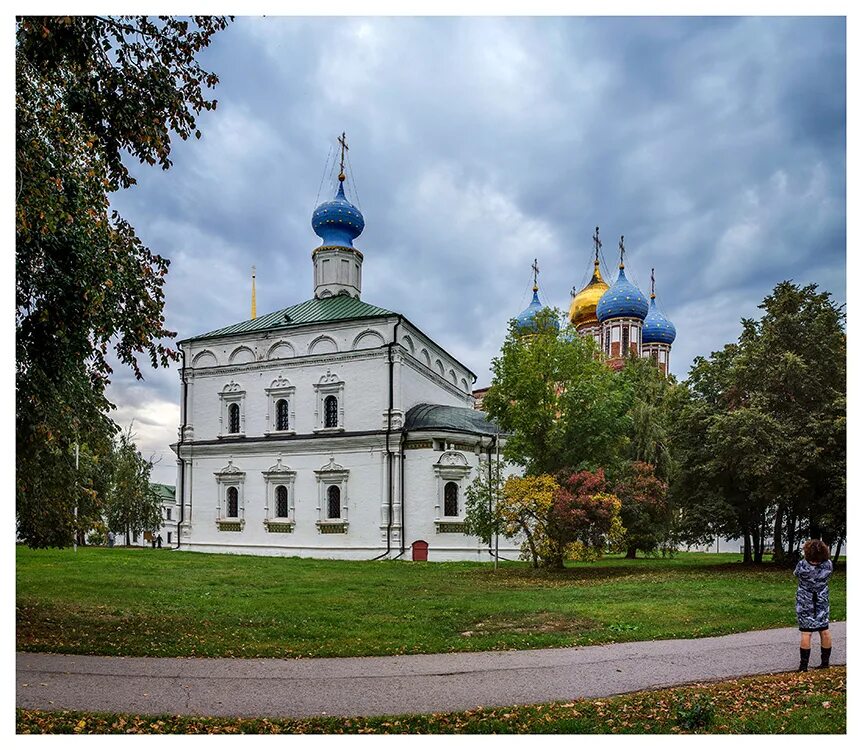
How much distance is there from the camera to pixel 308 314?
1198 inches

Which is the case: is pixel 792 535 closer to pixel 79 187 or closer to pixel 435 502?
pixel 435 502

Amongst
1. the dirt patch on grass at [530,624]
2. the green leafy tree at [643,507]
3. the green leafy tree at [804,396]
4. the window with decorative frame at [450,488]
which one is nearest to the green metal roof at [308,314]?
the window with decorative frame at [450,488]

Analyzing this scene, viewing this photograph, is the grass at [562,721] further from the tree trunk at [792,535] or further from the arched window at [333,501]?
the arched window at [333,501]

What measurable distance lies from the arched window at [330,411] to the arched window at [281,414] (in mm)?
1911

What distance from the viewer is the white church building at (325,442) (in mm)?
26344

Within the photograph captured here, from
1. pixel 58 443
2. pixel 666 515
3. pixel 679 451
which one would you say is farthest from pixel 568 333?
pixel 58 443

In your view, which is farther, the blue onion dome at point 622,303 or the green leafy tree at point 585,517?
the blue onion dome at point 622,303

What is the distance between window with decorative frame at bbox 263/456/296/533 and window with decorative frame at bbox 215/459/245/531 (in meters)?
1.31

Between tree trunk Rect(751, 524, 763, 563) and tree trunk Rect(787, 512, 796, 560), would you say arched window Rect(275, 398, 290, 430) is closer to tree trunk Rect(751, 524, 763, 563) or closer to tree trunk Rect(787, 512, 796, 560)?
tree trunk Rect(751, 524, 763, 563)

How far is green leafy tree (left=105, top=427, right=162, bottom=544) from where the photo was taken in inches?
1227

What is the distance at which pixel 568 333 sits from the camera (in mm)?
22062

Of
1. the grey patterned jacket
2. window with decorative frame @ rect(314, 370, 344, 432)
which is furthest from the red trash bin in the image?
the grey patterned jacket

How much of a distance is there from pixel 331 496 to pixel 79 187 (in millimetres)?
20983

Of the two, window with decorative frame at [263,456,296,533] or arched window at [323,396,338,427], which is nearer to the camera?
window with decorative frame at [263,456,296,533]
